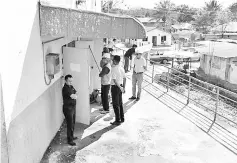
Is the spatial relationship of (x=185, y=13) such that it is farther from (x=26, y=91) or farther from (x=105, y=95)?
(x=26, y=91)

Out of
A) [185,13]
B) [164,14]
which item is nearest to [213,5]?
[164,14]

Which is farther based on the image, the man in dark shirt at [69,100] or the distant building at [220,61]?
the distant building at [220,61]

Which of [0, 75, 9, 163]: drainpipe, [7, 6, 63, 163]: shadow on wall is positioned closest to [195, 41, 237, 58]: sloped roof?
[7, 6, 63, 163]: shadow on wall

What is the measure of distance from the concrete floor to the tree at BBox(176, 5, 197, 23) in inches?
2866

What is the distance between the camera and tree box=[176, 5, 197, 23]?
76.4 metres

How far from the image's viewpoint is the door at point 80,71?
656cm

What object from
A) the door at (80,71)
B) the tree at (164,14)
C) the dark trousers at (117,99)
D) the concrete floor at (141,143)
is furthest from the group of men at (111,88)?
the tree at (164,14)

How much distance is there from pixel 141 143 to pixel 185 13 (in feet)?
251

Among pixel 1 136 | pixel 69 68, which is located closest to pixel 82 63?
pixel 69 68

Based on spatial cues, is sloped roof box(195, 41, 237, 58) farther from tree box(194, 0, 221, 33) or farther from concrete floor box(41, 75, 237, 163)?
tree box(194, 0, 221, 33)

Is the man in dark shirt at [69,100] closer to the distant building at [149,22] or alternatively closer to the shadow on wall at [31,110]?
the shadow on wall at [31,110]

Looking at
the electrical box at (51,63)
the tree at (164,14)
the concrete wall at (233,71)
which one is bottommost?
the concrete wall at (233,71)

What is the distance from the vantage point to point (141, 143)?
6129 millimetres

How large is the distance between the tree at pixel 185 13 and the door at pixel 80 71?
7342 cm
